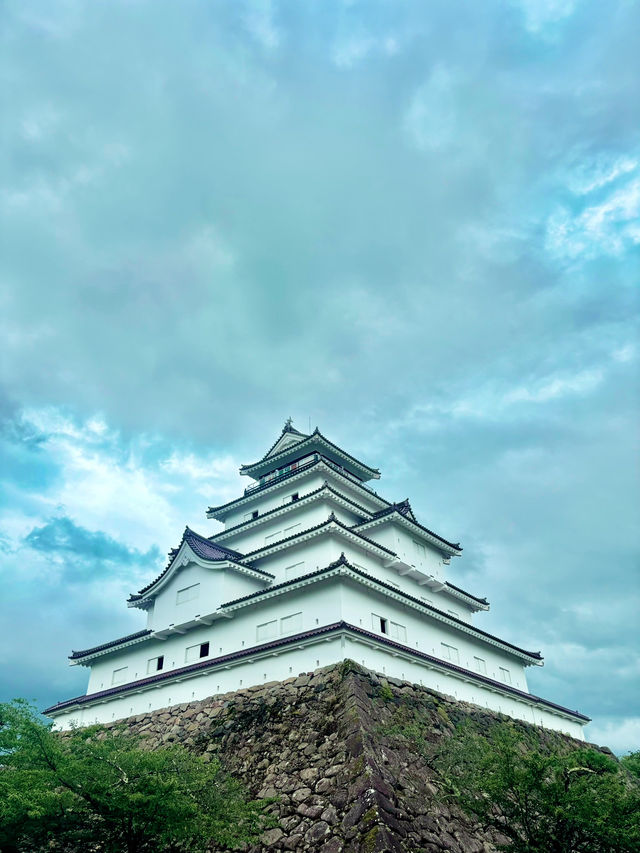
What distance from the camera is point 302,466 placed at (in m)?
34.4

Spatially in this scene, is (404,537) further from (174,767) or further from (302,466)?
(174,767)

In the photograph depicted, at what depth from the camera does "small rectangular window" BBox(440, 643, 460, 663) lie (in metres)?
28.4

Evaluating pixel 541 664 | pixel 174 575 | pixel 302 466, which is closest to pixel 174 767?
pixel 174 575

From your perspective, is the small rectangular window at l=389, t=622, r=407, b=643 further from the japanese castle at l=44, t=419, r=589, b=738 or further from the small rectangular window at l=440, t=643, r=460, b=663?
the small rectangular window at l=440, t=643, r=460, b=663

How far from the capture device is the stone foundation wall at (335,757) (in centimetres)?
1605

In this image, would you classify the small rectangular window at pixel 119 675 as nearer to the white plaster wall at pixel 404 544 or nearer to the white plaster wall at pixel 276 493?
the white plaster wall at pixel 276 493

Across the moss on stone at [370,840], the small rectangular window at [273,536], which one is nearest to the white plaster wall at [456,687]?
the moss on stone at [370,840]

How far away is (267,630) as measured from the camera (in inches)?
979

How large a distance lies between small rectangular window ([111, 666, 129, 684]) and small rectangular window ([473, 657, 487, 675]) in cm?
1722

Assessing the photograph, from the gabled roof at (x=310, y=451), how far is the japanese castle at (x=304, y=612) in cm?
17

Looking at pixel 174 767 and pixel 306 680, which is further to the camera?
pixel 306 680

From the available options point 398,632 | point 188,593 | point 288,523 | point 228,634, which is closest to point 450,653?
point 398,632

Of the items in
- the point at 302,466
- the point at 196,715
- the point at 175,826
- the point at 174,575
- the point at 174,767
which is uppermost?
the point at 302,466

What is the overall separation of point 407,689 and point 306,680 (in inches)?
157
